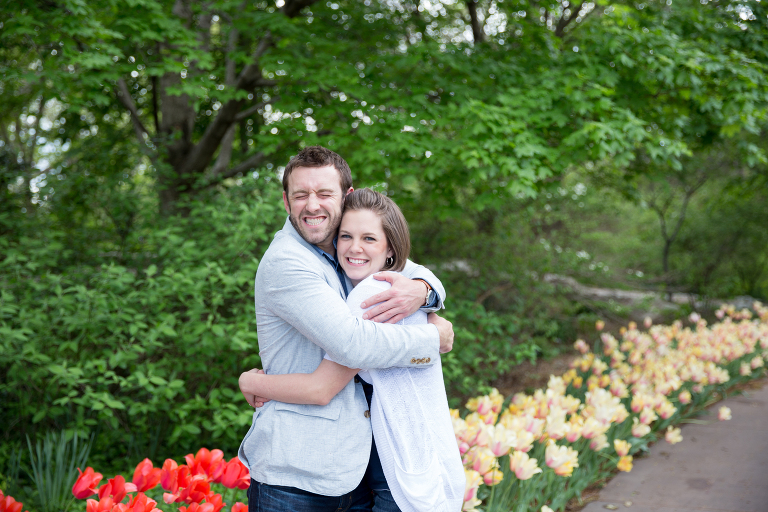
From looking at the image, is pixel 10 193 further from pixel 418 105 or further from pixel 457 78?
pixel 457 78

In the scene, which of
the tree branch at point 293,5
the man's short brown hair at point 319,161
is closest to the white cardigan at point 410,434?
the man's short brown hair at point 319,161

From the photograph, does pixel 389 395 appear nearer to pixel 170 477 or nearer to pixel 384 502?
pixel 384 502

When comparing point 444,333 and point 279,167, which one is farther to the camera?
point 279,167

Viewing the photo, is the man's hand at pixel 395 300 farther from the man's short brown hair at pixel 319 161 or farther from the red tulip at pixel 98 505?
the red tulip at pixel 98 505

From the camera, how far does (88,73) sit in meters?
4.65

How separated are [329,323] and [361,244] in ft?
0.98

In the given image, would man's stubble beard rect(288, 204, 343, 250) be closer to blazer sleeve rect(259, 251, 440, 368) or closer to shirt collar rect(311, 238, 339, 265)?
shirt collar rect(311, 238, 339, 265)

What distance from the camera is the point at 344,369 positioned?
1428 mm

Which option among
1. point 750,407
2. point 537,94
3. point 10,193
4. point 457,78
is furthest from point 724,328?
point 10,193

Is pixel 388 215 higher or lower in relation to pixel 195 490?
higher

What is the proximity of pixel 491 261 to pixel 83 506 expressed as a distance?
4363 mm

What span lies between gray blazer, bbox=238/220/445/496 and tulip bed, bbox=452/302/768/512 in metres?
0.84

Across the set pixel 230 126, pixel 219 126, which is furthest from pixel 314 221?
pixel 230 126

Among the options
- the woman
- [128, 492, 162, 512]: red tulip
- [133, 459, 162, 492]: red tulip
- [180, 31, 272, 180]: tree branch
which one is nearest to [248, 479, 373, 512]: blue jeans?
the woman
